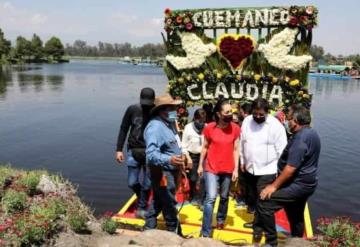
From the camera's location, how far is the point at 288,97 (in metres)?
8.09

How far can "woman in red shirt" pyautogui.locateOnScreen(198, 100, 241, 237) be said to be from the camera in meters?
5.25

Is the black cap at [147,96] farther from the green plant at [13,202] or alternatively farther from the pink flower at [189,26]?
the pink flower at [189,26]

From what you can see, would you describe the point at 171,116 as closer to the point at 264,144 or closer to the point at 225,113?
the point at 225,113

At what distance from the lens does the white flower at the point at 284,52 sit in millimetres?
7855

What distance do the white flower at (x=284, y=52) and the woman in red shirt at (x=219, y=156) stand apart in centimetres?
313

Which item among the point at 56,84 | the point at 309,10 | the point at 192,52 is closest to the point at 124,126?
the point at 192,52

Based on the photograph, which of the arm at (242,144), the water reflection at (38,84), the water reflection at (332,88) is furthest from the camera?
the water reflection at (332,88)

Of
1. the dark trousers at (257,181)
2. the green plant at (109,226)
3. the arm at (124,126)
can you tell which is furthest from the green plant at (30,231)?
the dark trousers at (257,181)

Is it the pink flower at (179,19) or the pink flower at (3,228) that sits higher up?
the pink flower at (179,19)

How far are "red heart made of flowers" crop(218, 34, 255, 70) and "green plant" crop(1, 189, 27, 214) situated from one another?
499 centimetres

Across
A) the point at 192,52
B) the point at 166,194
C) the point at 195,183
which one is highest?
the point at 192,52

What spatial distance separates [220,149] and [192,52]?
12.2 feet

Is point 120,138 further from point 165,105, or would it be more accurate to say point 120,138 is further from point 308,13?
point 308,13

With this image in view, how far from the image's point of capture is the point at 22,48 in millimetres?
115625
